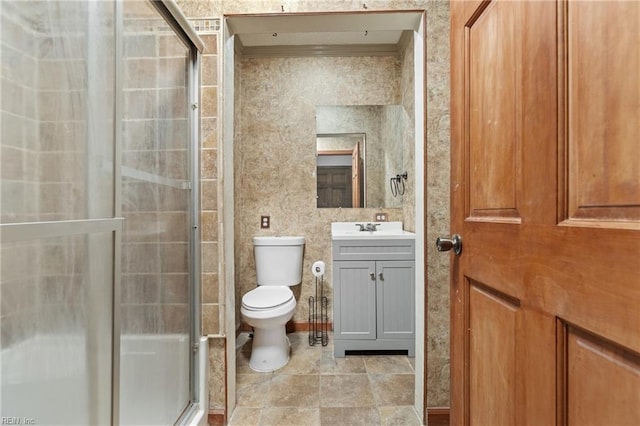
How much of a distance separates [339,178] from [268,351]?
146cm

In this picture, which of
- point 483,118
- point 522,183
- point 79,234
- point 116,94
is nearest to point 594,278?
point 522,183

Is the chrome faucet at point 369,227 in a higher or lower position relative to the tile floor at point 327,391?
higher

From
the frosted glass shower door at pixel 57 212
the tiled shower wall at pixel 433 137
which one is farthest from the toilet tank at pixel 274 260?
the frosted glass shower door at pixel 57 212

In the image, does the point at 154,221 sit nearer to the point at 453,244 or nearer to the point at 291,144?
the point at 453,244

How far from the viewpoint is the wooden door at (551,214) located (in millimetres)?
437

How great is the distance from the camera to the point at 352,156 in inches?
102

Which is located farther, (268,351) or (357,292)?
(357,292)

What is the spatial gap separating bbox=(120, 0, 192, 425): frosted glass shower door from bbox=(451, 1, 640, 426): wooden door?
3.45ft

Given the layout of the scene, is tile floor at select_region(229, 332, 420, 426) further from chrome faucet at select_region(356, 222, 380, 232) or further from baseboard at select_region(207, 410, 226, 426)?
chrome faucet at select_region(356, 222, 380, 232)

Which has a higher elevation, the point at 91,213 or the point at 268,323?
the point at 91,213

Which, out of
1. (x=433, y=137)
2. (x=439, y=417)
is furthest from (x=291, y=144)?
(x=439, y=417)

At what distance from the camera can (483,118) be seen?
0.81 m

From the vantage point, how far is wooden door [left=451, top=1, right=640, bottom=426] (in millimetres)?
437

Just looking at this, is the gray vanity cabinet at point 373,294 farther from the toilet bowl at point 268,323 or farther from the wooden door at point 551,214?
the wooden door at point 551,214
